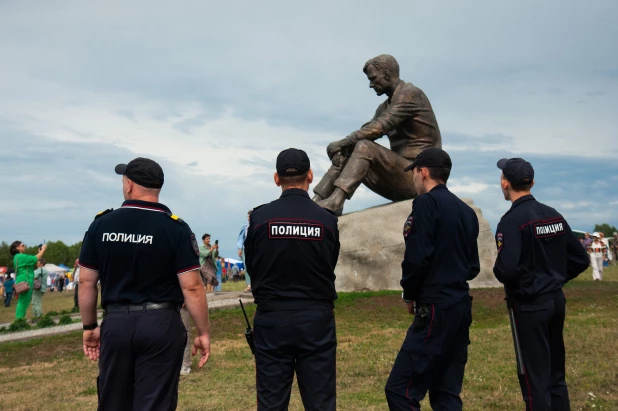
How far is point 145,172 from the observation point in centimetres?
415

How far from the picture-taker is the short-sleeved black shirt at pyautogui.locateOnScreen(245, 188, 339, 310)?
12.9 feet

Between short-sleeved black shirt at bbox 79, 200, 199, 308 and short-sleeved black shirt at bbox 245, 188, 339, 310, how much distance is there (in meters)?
0.43

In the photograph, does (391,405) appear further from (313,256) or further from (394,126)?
(394,126)

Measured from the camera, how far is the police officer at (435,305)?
13.2 ft

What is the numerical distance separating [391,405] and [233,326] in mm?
6983

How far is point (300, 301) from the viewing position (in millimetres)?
3924

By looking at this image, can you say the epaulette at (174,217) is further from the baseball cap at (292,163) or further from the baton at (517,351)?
the baton at (517,351)

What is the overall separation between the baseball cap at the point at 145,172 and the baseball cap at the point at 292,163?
0.79 meters

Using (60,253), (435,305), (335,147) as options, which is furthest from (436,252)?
(60,253)

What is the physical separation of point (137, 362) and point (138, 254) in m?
0.65

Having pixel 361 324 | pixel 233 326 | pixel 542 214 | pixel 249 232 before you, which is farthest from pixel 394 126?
pixel 249 232

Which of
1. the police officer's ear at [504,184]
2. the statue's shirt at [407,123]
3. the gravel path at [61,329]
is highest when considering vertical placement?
the statue's shirt at [407,123]

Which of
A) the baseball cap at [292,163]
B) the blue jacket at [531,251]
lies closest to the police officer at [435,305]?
the blue jacket at [531,251]

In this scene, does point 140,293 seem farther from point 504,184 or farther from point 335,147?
point 335,147
